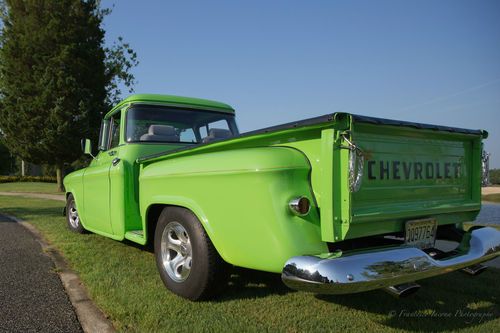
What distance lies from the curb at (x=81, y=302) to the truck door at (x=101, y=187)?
59 cm

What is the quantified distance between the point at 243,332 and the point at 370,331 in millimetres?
848

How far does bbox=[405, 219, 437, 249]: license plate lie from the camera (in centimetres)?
298

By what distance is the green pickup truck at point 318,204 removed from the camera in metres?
2.48

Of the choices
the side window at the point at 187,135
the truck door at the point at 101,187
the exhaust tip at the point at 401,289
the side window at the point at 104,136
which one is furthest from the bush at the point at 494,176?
the side window at the point at 104,136

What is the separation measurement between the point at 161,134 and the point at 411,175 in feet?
9.83

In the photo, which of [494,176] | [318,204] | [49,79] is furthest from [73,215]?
[49,79]

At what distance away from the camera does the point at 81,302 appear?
334 cm

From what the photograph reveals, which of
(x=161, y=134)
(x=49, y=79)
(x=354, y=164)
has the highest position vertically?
(x=49, y=79)

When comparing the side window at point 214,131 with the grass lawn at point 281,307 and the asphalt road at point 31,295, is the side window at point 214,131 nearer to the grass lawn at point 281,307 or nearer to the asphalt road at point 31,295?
the grass lawn at point 281,307

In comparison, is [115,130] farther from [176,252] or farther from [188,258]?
[188,258]

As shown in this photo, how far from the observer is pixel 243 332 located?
Result: 103 inches

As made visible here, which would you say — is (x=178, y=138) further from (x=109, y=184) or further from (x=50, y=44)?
(x=50, y=44)

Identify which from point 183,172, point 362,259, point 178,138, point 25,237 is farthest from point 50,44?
point 362,259

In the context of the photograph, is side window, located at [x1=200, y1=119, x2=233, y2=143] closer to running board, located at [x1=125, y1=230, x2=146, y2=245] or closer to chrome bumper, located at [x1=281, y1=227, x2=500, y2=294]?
running board, located at [x1=125, y1=230, x2=146, y2=245]
